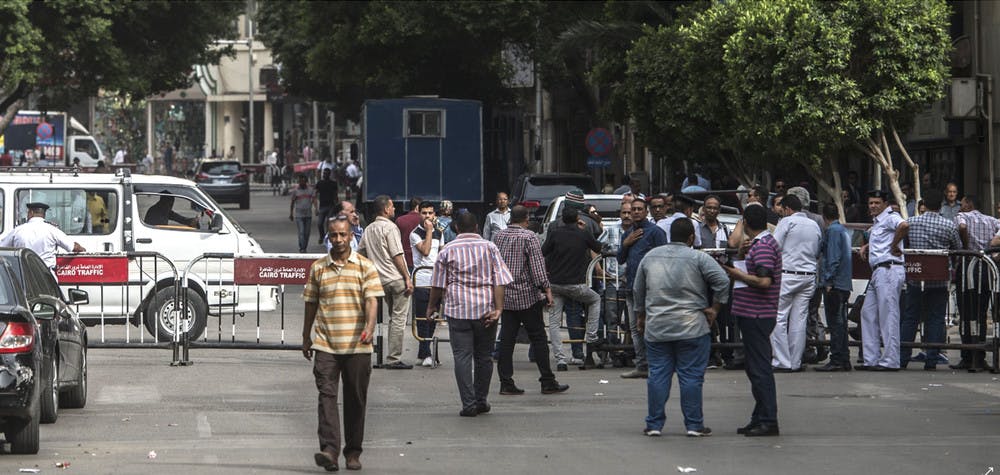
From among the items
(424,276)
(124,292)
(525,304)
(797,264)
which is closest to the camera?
(525,304)

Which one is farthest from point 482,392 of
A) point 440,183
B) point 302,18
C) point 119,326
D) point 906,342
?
point 302,18

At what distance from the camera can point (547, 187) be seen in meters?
29.8

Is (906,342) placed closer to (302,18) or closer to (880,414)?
(880,414)

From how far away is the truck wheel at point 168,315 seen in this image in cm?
1819

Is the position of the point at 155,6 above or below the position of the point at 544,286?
above

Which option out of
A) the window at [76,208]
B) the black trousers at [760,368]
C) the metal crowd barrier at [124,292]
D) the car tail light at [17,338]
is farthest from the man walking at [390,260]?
the car tail light at [17,338]

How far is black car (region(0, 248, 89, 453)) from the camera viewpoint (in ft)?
34.7

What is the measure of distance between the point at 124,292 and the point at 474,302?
21.6 feet

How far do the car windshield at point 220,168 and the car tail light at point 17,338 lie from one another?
143 feet

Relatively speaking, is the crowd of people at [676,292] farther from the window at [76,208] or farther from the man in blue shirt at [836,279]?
the window at [76,208]

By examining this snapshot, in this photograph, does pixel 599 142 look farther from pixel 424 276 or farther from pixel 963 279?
pixel 963 279

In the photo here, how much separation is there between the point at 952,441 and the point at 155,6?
3274cm

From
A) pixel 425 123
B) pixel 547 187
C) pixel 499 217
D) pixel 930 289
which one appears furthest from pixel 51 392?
pixel 425 123

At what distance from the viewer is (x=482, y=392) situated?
12977 millimetres
